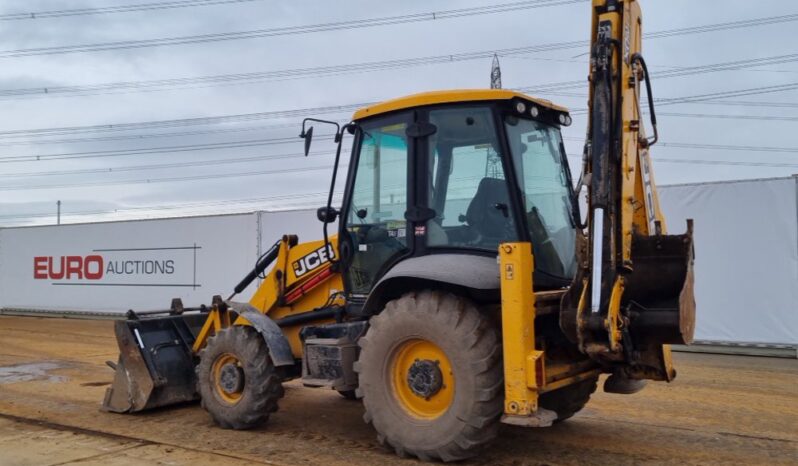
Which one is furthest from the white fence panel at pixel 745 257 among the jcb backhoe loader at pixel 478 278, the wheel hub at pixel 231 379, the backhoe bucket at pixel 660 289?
the wheel hub at pixel 231 379

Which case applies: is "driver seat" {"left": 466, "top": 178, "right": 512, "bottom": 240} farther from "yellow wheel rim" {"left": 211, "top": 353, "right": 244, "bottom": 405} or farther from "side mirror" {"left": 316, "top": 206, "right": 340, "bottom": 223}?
"yellow wheel rim" {"left": 211, "top": 353, "right": 244, "bottom": 405}

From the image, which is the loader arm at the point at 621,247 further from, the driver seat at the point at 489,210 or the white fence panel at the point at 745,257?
the white fence panel at the point at 745,257

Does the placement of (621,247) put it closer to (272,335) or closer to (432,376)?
(432,376)

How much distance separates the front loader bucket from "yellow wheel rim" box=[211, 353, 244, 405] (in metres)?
0.78

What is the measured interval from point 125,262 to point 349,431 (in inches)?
575

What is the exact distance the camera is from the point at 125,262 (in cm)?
1939

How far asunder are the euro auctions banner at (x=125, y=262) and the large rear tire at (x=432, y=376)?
9.96m

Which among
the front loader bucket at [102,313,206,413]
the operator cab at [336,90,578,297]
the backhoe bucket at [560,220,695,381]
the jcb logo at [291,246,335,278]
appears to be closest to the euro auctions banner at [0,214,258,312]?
the front loader bucket at [102,313,206,413]

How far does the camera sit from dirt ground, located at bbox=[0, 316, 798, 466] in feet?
18.2

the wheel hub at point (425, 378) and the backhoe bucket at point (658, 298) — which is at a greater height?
the backhoe bucket at point (658, 298)

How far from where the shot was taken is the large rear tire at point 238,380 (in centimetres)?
638

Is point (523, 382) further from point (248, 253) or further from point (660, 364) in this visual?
point (248, 253)

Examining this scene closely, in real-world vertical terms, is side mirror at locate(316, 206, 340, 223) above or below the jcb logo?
above

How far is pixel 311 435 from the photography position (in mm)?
6371
